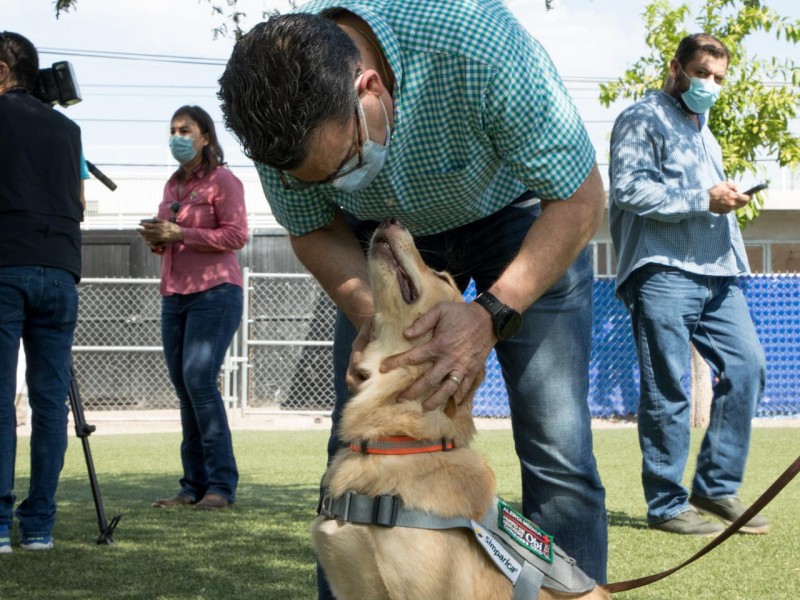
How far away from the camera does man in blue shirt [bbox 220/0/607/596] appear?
2498mm

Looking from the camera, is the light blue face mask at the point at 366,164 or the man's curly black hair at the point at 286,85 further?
the light blue face mask at the point at 366,164

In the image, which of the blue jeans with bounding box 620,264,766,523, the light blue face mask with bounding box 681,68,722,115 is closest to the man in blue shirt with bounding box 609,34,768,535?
the blue jeans with bounding box 620,264,766,523

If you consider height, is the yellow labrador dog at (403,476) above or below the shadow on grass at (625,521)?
above

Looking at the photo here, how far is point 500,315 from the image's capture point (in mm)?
2717

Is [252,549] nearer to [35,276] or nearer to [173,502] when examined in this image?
[173,502]

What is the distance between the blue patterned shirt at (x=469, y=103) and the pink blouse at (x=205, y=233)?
3.65m

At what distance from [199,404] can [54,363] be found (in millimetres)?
1430

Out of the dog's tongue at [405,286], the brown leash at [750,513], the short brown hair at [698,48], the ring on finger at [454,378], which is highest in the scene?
the short brown hair at [698,48]

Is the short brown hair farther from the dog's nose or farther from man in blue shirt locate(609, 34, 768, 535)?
the dog's nose

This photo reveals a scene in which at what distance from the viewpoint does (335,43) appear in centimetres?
251

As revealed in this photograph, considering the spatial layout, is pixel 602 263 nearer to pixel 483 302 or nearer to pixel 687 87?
pixel 687 87

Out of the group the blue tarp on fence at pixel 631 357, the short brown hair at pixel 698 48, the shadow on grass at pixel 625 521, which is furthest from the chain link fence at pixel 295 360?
the short brown hair at pixel 698 48

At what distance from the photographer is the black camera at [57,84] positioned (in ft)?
17.7

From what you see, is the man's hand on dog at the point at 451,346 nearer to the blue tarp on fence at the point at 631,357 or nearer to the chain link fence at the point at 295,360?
the chain link fence at the point at 295,360
